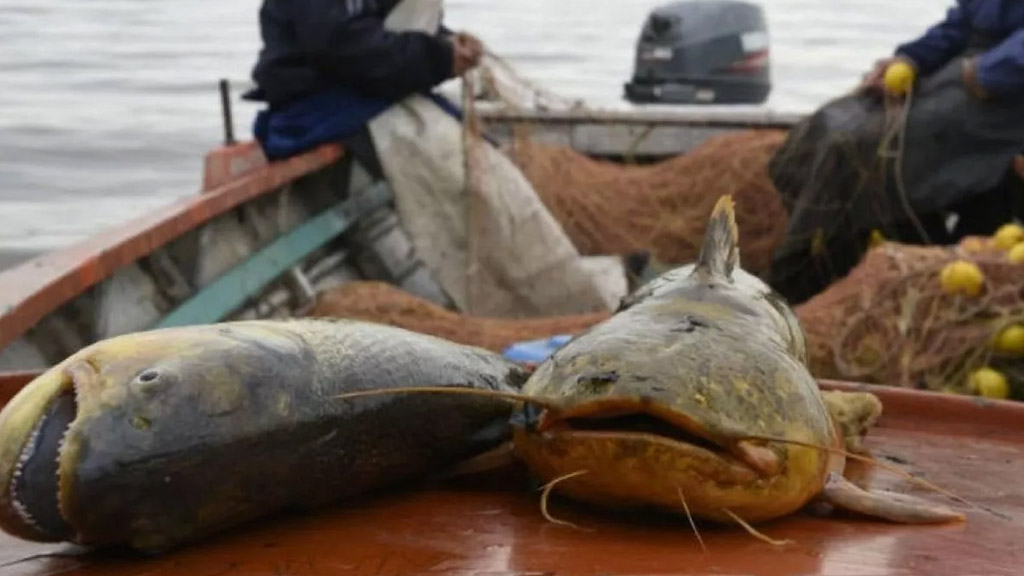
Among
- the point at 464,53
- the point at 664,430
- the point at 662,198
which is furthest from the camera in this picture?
the point at 662,198

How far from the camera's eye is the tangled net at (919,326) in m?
5.25

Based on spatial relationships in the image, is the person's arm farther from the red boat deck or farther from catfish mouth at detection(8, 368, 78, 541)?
→ catfish mouth at detection(8, 368, 78, 541)

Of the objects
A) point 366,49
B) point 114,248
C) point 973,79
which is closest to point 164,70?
point 366,49

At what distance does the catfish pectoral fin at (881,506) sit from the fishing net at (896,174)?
4476 millimetres

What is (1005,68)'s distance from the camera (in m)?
6.65

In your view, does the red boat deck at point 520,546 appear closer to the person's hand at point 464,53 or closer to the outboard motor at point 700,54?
the person's hand at point 464,53

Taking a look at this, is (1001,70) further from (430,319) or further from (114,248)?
(114,248)

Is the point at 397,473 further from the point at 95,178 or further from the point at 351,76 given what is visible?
the point at 95,178

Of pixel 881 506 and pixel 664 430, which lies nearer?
pixel 664 430

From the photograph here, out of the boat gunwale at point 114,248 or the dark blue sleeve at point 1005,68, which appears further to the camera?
the dark blue sleeve at point 1005,68

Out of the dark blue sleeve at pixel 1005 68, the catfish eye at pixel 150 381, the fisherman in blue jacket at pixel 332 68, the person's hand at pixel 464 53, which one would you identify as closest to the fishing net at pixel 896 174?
the dark blue sleeve at pixel 1005 68

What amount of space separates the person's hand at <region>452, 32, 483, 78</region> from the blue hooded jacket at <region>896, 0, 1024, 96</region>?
6.76 ft

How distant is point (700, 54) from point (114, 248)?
22.3 feet

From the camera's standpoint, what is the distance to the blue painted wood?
570cm
